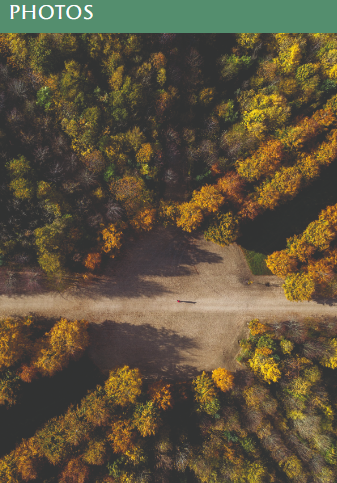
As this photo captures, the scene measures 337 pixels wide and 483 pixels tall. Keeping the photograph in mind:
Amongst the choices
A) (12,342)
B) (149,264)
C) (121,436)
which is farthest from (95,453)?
(149,264)

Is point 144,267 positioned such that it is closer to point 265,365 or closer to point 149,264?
point 149,264

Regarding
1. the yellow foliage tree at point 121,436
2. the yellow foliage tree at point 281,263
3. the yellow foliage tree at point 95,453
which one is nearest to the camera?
the yellow foliage tree at point 95,453

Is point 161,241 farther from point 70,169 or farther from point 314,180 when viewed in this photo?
point 314,180

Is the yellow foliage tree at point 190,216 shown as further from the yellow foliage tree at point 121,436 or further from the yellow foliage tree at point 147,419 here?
the yellow foliage tree at point 121,436

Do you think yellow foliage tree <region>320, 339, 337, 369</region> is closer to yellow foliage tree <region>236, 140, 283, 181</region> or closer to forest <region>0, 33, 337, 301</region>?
forest <region>0, 33, 337, 301</region>

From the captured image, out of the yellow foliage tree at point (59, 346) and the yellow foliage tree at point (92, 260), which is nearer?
the yellow foliage tree at point (59, 346)

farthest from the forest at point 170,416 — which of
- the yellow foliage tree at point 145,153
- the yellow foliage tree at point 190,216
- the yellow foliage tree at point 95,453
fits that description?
the yellow foliage tree at point 145,153

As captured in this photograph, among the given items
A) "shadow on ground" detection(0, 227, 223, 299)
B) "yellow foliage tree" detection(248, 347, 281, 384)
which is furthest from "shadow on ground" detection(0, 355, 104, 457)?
"yellow foliage tree" detection(248, 347, 281, 384)
